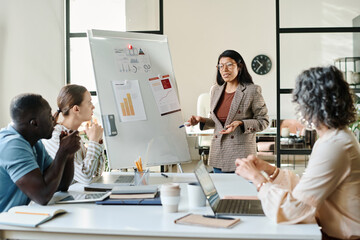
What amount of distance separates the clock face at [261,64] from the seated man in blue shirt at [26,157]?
20.9 ft

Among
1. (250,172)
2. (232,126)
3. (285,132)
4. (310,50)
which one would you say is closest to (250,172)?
(250,172)

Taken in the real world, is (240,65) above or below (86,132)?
above

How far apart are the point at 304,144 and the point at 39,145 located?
128 inches

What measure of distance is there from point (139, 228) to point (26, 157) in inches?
23.6

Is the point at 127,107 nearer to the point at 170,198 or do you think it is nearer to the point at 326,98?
the point at 170,198

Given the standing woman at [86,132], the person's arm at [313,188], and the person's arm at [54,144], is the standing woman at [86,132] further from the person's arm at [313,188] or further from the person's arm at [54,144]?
the person's arm at [313,188]

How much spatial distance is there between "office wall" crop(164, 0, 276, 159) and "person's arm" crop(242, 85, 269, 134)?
16.3 feet

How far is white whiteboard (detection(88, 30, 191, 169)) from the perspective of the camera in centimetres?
254

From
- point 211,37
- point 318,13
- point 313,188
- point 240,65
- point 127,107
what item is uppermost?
point 211,37

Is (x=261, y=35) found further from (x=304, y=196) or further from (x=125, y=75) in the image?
(x=304, y=196)

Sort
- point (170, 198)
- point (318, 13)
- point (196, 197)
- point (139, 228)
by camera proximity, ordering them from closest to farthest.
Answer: point (139, 228)
point (170, 198)
point (196, 197)
point (318, 13)

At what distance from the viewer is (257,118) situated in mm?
2822

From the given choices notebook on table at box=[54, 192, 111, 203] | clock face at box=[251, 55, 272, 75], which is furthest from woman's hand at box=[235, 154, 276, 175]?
clock face at box=[251, 55, 272, 75]

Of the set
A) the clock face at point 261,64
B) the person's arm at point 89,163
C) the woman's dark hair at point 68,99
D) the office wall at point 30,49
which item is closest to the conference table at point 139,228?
the person's arm at point 89,163
